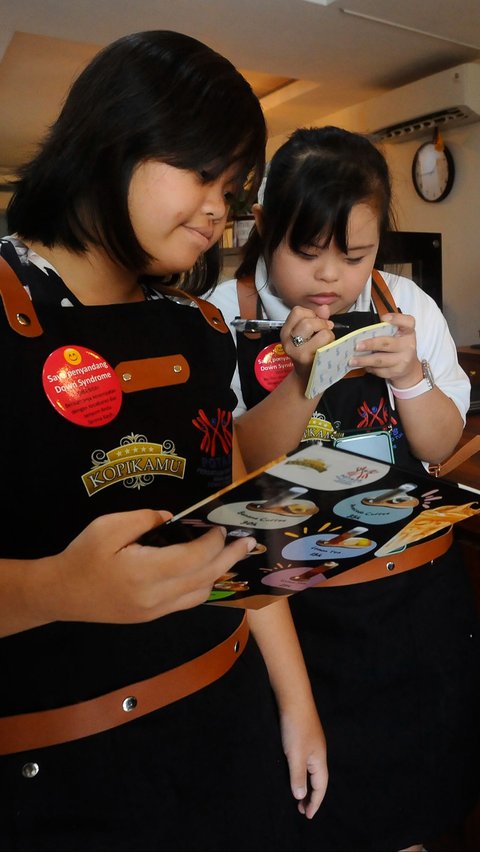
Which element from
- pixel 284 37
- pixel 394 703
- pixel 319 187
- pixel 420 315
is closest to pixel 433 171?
pixel 284 37

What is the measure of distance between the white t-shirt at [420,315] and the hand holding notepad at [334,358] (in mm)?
234

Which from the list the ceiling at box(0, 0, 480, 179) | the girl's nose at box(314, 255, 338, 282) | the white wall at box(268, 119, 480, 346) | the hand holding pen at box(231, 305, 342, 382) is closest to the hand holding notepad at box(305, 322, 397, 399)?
the hand holding pen at box(231, 305, 342, 382)

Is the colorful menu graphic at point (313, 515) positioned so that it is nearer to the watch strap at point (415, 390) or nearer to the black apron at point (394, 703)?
the black apron at point (394, 703)

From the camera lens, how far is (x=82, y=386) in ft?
2.25

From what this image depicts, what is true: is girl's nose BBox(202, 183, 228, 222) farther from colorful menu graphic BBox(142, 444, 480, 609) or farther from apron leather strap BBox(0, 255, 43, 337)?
colorful menu graphic BBox(142, 444, 480, 609)

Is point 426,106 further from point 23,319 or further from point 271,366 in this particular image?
point 23,319

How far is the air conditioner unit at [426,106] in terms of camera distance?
4.00 metres

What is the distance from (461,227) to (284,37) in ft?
5.37

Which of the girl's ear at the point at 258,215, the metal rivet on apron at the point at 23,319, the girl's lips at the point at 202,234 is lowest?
the metal rivet on apron at the point at 23,319

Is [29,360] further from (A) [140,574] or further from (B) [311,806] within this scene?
(B) [311,806]

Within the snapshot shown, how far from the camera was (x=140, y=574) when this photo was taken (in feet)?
1.84

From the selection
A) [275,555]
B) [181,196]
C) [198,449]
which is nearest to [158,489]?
[198,449]

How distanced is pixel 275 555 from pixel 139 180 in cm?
41

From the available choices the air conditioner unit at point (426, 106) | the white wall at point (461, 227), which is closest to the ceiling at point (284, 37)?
the air conditioner unit at point (426, 106)
